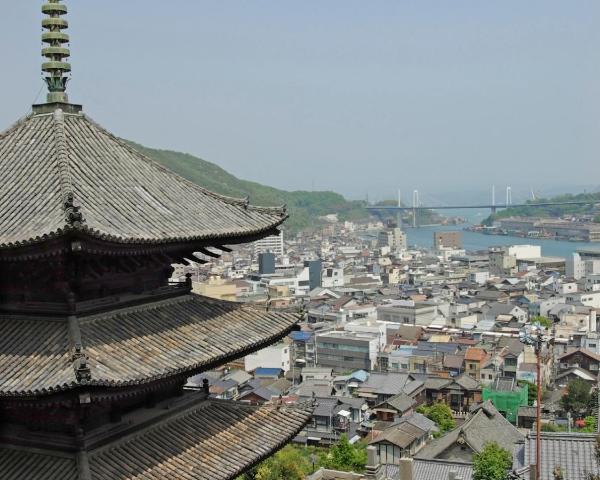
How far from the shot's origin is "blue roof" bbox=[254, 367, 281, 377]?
228 feet

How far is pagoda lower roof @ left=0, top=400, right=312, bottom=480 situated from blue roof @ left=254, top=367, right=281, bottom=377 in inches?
2200

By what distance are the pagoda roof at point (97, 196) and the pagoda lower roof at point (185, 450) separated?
3.03 m

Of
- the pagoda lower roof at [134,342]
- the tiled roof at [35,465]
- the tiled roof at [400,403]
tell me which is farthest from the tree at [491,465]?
the tiled roof at [35,465]

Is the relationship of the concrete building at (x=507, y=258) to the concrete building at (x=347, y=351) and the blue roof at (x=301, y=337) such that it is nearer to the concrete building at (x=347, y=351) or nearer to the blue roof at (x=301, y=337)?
the blue roof at (x=301, y=337)

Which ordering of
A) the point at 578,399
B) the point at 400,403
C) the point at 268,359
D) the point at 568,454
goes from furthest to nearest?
the point at 268,359, the point at 400,403, the point at 578,399, the point at 568,454

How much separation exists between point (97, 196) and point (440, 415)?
1828 inches

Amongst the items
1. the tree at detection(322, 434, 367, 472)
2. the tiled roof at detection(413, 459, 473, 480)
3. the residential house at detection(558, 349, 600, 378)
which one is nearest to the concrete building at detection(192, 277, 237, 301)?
the residential house at detection(558, 349, 600, 378)

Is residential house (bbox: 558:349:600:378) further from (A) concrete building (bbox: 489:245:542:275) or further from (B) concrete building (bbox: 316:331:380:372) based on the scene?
(A) concrete building (bbox: 489:245:542:275)

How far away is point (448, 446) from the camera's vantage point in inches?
1740

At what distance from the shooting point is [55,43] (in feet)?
40.9

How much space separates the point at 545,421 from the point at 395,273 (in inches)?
3458

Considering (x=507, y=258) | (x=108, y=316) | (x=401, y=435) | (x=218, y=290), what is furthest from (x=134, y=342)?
(x=507, y=258)

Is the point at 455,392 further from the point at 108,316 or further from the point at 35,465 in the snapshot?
the point at 35,465

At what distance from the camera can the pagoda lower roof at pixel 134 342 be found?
9.94m
